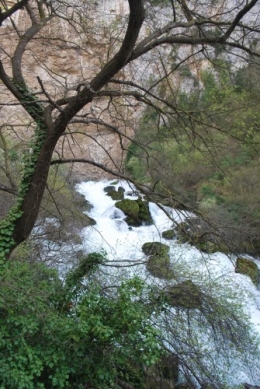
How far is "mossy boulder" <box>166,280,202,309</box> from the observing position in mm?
4793

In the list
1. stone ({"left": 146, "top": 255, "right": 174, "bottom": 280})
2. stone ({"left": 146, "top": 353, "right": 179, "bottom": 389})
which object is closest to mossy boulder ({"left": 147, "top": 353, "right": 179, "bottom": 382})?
stone ({"left": 146, "top": 353, "right": 179, "bottom": 389})

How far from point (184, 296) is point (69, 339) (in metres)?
1.74

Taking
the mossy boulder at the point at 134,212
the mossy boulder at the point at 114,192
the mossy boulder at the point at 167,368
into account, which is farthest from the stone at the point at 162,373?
the mossy boulder at the point at 114,192

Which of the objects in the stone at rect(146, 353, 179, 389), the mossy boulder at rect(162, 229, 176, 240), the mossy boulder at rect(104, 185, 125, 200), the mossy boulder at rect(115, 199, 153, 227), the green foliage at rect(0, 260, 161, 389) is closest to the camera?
the green foliage at rect(0, 260, 161, 389)

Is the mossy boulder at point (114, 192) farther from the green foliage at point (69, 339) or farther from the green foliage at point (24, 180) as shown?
the green foliage at point (69, 339)

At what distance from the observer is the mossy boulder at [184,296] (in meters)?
4.79

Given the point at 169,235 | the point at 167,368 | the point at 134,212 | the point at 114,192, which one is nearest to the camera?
the point at 167,368

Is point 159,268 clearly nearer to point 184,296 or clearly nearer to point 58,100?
point 184,296

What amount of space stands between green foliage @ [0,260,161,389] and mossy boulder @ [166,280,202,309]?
0.91 m

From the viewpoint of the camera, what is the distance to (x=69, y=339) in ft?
12.8

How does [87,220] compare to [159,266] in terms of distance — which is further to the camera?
[87,220]

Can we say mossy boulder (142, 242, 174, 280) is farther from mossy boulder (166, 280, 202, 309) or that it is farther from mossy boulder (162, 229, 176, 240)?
mossy boulder (162, 229, 176, 240)

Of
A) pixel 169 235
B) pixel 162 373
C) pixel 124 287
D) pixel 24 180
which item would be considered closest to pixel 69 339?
pixel 124 287

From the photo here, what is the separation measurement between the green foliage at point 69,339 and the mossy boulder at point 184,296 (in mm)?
Answer: 905
